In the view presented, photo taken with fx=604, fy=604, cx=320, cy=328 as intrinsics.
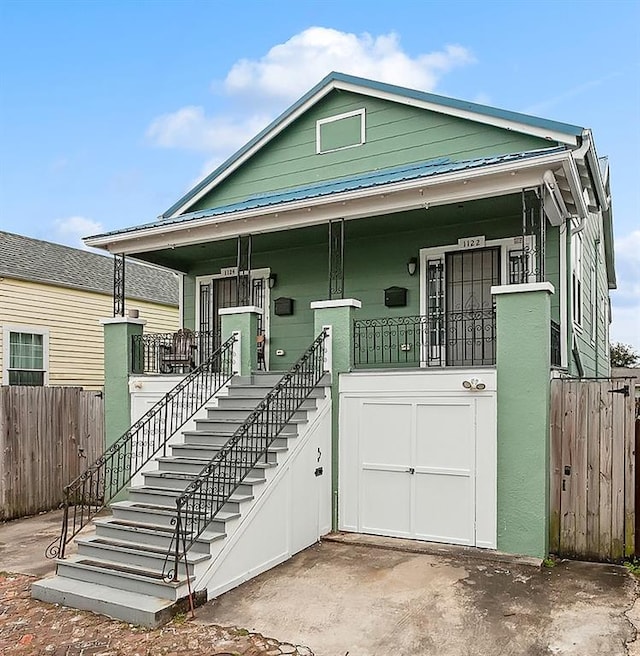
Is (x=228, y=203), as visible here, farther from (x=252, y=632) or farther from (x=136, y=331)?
(x=252, y=632)

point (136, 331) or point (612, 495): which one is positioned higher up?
point (136, 331)

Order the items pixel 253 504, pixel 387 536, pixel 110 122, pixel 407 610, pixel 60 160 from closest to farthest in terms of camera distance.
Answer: pixel 407 610
pixel 253 504
pixel 387 536
pixel 110 122
pixel 60 160

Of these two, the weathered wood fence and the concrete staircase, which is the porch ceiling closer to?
the weathered wood fence

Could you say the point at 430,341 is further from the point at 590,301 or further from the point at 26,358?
the point at 26,358

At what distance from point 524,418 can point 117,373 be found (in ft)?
20.9

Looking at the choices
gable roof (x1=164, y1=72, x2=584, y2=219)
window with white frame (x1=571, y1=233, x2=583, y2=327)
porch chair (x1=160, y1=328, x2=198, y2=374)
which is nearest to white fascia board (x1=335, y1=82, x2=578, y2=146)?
gable roof (x1=164, y1=72, x2=584, y2=219)

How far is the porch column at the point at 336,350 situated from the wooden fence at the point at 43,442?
444 cm

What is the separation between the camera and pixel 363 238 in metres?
9.68

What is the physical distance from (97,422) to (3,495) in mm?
1744

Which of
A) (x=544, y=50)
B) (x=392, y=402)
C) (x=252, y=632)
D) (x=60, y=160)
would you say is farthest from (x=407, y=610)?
(x=60, y=160)

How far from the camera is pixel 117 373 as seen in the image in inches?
384

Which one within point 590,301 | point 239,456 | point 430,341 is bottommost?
point 239,456

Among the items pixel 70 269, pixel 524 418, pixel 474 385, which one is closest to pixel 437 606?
pixel 524 418

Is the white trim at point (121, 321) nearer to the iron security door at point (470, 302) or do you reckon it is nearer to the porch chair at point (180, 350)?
the porch chair at point (180, 350)
